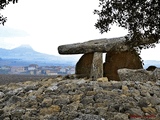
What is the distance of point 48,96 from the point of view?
39.3ft

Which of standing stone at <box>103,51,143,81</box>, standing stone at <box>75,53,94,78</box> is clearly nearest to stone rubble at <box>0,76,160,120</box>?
standing stone at <box>103,51,143,81</box>

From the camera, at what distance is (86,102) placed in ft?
36.0

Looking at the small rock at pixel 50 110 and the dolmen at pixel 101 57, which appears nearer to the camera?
the small rock at pixel 50 110

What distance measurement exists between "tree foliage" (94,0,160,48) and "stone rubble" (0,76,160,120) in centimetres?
201

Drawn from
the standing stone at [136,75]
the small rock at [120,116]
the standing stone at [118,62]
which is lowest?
the small rock at [120,116]

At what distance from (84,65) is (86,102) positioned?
889 centimetres

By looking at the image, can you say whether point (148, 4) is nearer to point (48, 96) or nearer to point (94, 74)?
point (48, 96)

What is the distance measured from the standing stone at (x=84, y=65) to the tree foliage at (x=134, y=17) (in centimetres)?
945

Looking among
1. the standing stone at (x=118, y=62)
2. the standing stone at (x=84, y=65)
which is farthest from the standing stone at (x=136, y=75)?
the standing stone at (x=84, y=65)

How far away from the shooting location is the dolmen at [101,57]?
18094 mm

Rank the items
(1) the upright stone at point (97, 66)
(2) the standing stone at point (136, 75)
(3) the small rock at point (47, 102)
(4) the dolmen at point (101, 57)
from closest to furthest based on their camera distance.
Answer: (3) the small rock at point (47, 102)
(2) the standing stone at point (136, 75)
(4) the dolmen at point (101, 57)
(1) the upright stone at point (97, 66)

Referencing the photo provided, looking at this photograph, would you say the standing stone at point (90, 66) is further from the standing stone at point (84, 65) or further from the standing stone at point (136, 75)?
the standing stone at point (136, 75)

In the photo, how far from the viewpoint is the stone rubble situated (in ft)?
33.5

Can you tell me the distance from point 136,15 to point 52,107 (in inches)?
153
